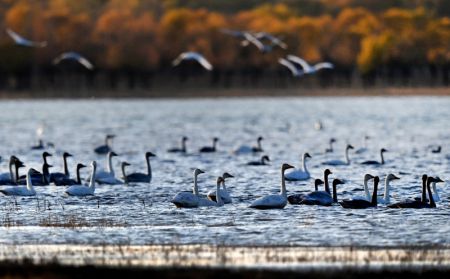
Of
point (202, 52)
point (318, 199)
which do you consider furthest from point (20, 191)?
point (202, 52)

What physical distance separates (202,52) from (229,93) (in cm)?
1700

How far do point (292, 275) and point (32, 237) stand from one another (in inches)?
224

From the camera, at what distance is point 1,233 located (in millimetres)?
20703

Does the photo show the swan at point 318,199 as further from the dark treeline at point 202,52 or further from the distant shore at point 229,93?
the dark treeline at point 202,52

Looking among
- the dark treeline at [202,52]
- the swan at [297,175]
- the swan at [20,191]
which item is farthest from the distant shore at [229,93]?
the swan at [20,191]

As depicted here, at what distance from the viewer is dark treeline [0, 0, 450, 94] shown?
157000mm

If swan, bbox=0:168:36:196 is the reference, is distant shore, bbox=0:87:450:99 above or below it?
above

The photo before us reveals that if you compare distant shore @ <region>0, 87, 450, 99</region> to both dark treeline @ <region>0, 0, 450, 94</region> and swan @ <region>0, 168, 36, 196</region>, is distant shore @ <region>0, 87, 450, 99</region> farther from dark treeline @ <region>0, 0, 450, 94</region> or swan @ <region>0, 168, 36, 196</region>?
swan @ <region>0, 168, 36, 196</region>

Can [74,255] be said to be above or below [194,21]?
below

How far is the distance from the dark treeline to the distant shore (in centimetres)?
172

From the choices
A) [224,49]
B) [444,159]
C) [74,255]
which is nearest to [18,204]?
[74,255]

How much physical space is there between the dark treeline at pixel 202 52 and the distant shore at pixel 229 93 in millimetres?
1718

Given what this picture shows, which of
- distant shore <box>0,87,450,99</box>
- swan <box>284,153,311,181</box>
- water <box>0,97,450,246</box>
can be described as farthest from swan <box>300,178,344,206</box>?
distant shore <box>0,87,450,99</box>

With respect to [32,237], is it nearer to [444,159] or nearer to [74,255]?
[74,255]
